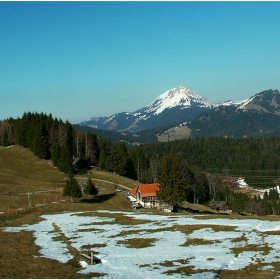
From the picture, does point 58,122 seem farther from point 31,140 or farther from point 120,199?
point 120,199

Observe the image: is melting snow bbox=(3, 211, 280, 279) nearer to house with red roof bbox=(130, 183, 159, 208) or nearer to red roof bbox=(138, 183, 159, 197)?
house with red roof bbox=(130, 183, 159, 208)

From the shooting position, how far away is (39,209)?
6322 cm

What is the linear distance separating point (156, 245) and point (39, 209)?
35.2 m

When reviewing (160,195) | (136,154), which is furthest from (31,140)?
(160,195)

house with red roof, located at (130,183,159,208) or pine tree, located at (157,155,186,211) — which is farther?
house with red roof, located at (130,183,159,208)

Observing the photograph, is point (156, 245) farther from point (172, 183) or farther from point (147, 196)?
point (147, 196)

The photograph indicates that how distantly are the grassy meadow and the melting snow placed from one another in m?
0.89

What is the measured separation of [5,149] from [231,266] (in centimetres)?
12842

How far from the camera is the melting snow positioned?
26078mm

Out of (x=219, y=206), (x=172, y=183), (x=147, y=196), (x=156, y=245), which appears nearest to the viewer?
(x=156, y=245)

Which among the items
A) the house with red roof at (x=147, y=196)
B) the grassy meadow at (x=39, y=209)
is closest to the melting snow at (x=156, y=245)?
the grassy meadow at (x=39, y=209)

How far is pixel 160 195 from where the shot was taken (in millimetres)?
76625

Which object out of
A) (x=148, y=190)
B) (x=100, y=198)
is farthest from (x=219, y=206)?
(x=100, y=198)

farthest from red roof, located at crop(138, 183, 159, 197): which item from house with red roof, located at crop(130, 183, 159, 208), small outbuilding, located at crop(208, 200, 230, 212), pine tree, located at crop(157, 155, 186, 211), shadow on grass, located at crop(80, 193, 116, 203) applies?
small outbuilding, located at crop(208, 200, 230, 212)
